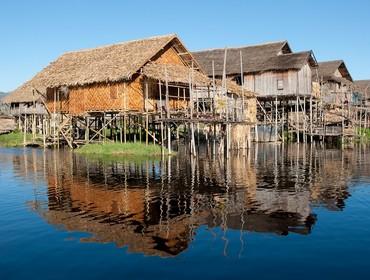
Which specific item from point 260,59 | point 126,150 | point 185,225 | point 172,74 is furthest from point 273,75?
point 185,225

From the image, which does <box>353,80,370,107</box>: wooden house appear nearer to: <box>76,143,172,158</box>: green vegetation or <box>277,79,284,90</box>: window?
<box>277,79,284,90</box>: window

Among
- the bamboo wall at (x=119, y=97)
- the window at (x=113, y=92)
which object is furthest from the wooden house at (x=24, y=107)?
the window at (x=113, y=92)

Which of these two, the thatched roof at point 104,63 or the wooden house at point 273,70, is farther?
the wooden house at point 273,70

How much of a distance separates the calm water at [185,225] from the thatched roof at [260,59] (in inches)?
932

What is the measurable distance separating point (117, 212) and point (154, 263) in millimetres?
4625

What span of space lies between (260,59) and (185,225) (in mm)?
36859

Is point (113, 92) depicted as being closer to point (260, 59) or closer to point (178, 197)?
point (178, 197)

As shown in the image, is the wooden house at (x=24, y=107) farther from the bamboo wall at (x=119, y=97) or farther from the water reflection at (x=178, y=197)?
the water reflection at (x=178, y=197)

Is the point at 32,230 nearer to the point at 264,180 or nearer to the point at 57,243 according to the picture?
the point at 57,243

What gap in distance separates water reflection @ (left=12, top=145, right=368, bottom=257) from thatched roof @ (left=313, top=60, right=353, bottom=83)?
27.9 metres

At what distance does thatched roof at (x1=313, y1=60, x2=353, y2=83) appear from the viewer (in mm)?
52397

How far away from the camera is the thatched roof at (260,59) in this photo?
4356 centimetres

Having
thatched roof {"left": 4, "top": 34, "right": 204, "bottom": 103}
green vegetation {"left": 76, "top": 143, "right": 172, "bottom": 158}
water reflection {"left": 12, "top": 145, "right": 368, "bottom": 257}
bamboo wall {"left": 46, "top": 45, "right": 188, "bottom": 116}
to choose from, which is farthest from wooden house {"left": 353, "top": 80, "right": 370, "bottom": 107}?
water reflection {"left": 12, "top": 145, "right": 368, "bottom": 257}

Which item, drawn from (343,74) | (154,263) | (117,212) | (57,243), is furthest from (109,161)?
(343,74)
